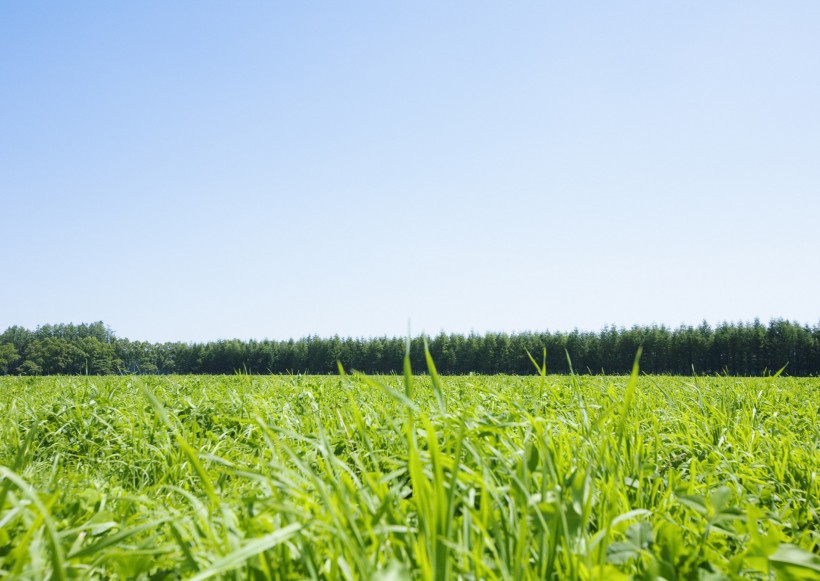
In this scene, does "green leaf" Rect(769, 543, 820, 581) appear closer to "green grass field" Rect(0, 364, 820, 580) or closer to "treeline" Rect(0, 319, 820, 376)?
"green grass field" Rect(0, 364, 820, 580)

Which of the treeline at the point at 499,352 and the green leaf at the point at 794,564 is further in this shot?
the treeline at the point at 499,352

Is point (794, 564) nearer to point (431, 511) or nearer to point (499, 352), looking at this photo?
point (431, 511)

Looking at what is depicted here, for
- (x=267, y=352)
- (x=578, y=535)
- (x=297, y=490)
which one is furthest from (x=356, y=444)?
(x=267, y=352)

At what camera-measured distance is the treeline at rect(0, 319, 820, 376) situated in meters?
71.4

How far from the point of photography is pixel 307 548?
1.05 m

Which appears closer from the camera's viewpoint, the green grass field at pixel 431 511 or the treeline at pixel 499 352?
the green grass field at pixel 431 511

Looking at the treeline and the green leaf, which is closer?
the green leaf

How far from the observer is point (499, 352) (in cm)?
8219

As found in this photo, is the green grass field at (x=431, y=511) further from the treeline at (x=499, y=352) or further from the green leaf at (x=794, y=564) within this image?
the treeline at (x=499, y=352)

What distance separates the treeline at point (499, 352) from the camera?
71438 mm

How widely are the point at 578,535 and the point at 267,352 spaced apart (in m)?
100

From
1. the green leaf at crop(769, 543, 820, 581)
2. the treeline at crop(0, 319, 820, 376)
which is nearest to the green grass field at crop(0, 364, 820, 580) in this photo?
the green leaf at crop(769, 543, 820, 581)

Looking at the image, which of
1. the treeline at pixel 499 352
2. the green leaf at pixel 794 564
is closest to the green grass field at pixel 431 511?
the green leaf at pixel 794 564

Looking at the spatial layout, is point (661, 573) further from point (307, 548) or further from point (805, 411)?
point (805, 411)
